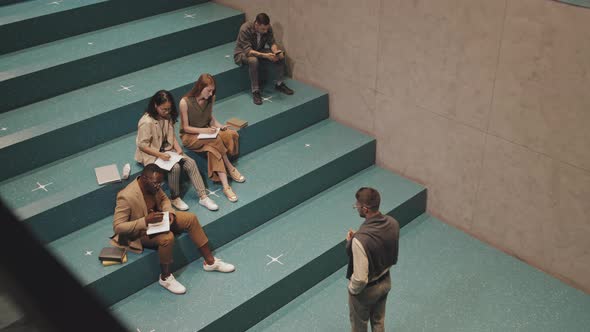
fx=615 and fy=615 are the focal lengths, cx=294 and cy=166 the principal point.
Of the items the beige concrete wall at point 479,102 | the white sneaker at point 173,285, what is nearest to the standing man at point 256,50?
the beige concrete wall at point 479,102

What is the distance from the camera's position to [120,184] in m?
5.06

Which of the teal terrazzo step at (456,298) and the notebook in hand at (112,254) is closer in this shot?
the notebook in hand at (112,254)

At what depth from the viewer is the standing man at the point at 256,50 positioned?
6191mm

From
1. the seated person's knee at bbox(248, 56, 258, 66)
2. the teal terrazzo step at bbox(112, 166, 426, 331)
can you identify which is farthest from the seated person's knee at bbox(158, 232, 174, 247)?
the seated person's knee at bbox(248, 56, 258, 66)

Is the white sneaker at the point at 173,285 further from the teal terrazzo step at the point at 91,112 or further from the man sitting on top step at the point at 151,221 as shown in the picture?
the teal terrazzo step at the point at 91,112

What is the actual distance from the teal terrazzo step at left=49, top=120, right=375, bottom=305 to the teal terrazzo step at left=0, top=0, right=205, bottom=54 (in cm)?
218

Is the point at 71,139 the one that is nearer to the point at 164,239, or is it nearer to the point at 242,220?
the point at 164,239

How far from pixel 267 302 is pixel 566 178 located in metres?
2.55

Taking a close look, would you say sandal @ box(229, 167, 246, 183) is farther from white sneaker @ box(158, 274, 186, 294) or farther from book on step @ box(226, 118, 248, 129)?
white sneaker @ box(158, 274, 186, 294)

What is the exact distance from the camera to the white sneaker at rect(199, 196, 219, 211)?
5.18m

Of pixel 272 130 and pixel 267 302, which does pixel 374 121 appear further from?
pixel 267 302

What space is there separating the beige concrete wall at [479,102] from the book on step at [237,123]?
118 centimetres

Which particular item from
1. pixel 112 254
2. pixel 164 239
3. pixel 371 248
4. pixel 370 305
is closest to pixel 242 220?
pixel 164 239

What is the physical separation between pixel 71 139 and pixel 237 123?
1495 mm
